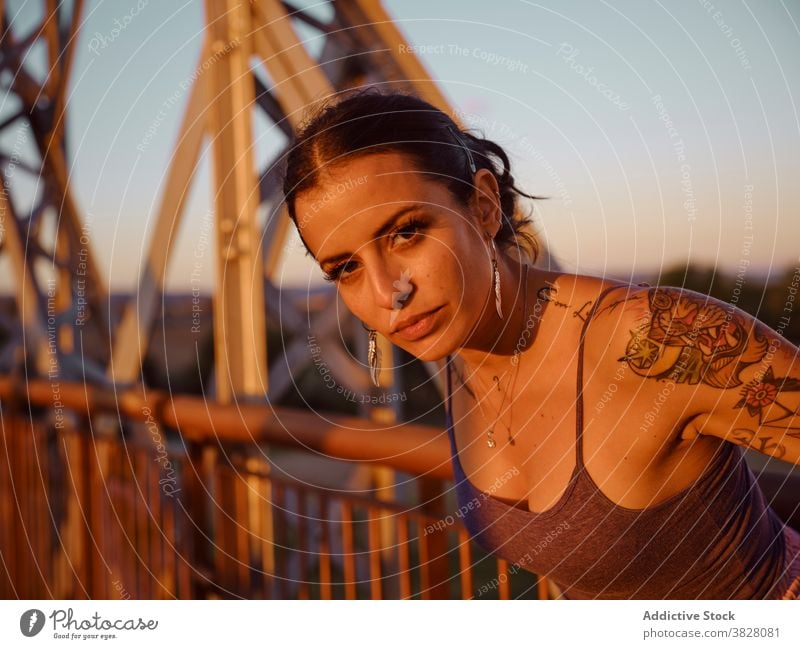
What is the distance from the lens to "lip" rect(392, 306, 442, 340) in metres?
0.73

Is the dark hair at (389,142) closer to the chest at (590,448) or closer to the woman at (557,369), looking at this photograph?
the woman at (557,369)

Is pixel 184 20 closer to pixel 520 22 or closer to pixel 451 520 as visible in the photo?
pixel 520 22

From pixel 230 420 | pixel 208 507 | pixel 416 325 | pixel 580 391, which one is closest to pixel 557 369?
pixel 580 391

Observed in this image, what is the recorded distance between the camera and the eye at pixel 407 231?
70cm

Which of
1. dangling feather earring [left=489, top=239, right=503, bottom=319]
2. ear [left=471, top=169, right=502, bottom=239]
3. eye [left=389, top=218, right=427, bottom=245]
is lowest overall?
dangling feather earring [left=489, top=239, right=503, bottom=319]

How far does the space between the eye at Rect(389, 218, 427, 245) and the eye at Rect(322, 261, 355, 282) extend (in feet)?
0.18

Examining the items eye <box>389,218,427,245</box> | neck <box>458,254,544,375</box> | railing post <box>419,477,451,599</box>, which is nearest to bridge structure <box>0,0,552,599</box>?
railing post <box>419,477,451,599</box>

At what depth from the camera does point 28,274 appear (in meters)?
2.38

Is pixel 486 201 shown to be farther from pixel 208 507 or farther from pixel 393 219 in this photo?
pixel 208 507

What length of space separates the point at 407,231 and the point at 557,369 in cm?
19

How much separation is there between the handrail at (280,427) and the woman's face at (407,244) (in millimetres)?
112

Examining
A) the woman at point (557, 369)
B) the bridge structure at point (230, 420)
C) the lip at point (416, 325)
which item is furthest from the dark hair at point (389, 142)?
the bridge structure at point (230, 420)

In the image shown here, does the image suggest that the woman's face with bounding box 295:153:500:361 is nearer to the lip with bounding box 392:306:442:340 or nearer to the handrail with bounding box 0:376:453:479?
the lip with bounding box 392:306:442:340

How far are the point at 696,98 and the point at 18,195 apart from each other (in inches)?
76.8
